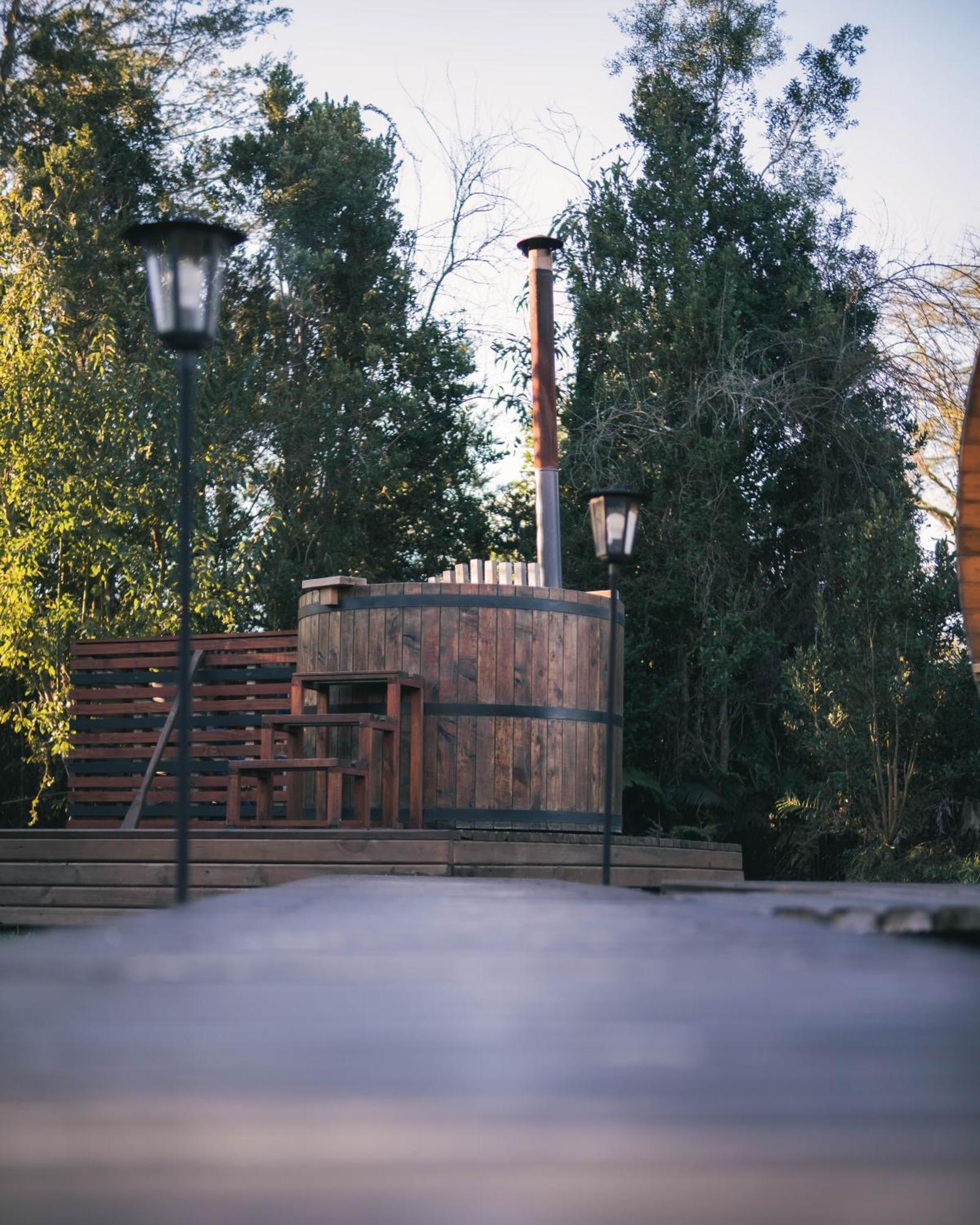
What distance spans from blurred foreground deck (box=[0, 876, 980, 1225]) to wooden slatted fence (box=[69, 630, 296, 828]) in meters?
6.50

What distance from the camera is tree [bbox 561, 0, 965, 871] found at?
10.9 m

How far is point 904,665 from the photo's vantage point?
30.0 ft

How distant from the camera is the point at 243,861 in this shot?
5488 mm

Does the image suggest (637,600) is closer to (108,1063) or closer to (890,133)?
(890,133)

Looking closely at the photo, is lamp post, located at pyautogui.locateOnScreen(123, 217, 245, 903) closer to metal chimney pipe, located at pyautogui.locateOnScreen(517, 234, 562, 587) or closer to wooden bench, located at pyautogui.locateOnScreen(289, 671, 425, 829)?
wooden bench, located at pyautogui.locateOnScreen(289, 671, 425, 829)

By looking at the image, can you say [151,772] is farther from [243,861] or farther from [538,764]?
[538,764]

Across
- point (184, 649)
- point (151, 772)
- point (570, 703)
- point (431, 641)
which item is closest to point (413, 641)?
point (431, 641)

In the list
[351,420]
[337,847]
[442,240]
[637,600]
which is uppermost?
[442,240]

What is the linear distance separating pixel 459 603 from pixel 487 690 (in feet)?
1.39

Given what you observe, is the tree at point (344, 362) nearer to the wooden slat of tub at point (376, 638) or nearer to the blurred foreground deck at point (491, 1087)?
the wooden slat of tub at point (376, 638)

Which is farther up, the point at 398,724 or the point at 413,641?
the point at 413,641

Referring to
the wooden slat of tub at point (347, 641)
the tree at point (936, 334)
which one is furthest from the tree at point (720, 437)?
the wooden slat of tub at point (347, 641)

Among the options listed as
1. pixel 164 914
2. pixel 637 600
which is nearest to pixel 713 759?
pixel 637 600

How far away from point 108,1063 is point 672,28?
1361 centimetres
